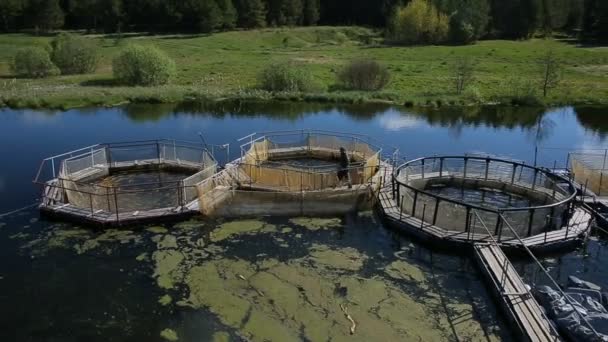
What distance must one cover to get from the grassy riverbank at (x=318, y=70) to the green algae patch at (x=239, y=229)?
3405 centimetres

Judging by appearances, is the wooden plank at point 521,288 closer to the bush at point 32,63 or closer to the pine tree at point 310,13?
the bush at point 32,63

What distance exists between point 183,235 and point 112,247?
3112 millimetres

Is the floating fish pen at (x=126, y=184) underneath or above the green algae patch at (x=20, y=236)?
above

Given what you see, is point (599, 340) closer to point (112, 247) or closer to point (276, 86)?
point (112, 247)

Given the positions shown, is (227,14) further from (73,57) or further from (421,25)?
(73,57)

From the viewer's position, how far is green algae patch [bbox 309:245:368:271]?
23094mm

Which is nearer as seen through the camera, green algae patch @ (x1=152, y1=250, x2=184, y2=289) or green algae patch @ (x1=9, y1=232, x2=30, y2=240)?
green algae patch @ (x1=152, y1=250, x2=184, y2=289)

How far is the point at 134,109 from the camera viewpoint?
54.4m

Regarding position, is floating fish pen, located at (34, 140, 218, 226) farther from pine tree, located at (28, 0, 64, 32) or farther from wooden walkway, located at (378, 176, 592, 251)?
pine tree, located at (28, 0, 64, 32)

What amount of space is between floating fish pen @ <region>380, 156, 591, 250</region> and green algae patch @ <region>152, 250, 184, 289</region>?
1026 cm

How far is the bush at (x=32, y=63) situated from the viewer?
71.8 metres

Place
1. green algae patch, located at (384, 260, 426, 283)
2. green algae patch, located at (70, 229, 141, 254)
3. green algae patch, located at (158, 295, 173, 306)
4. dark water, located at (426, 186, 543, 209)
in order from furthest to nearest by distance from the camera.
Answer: dark water, located at (426, 186, 543, 209), green algae patch, located at (70, 229, 141, 254), green algae patch, located at (384, 260, 426, 283), green algae patch, located at (158, 295, 173, 306)

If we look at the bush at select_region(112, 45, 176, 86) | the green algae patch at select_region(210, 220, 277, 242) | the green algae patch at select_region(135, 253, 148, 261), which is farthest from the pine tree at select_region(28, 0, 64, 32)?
the green algae patch at select_region(135, 253, 148, 261)

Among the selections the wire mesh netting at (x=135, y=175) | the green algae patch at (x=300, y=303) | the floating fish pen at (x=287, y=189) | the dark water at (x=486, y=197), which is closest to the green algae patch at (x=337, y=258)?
the green algae patch at (x=300, y=303)
